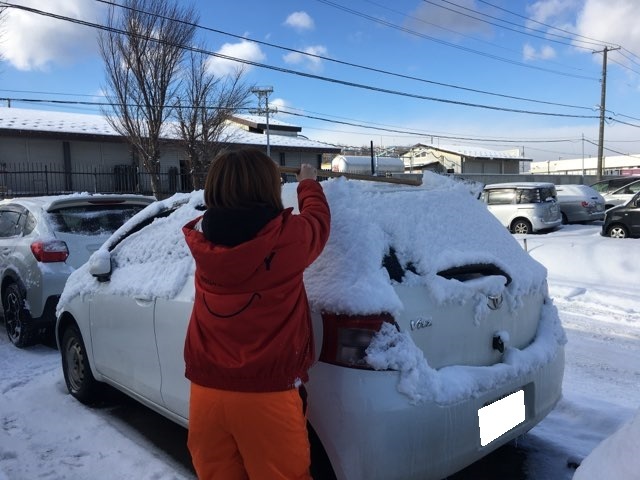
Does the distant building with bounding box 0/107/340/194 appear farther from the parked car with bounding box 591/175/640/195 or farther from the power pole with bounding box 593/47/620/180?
the power pole with bounding box 593/47/620/180

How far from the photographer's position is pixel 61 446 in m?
3.56

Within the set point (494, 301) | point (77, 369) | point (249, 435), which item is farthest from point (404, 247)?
point (77, 369)

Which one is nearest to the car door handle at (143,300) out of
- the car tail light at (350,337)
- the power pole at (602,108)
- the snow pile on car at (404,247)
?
the snow pile on car at (404,247)

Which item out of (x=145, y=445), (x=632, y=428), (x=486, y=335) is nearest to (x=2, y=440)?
(x=145, y=445)

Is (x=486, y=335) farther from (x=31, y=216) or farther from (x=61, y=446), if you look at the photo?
(x=31, y=216)

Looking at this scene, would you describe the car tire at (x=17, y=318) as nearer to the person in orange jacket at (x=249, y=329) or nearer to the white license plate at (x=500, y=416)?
the person in orange jacket at (x=249, y=329)

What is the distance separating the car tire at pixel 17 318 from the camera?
580 cm

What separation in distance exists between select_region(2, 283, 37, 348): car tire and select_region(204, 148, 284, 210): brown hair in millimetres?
4634

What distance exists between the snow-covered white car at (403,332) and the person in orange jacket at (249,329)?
0.77 ft

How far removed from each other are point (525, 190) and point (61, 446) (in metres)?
16.8

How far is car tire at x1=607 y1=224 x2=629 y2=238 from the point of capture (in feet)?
46.4

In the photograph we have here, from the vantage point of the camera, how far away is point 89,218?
615cm

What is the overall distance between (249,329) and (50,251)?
448cm

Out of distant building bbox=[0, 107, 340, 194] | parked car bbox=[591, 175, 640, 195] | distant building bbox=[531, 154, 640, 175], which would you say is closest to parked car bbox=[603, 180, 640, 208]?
parked car bbox=[591, 175, 640, 195]
